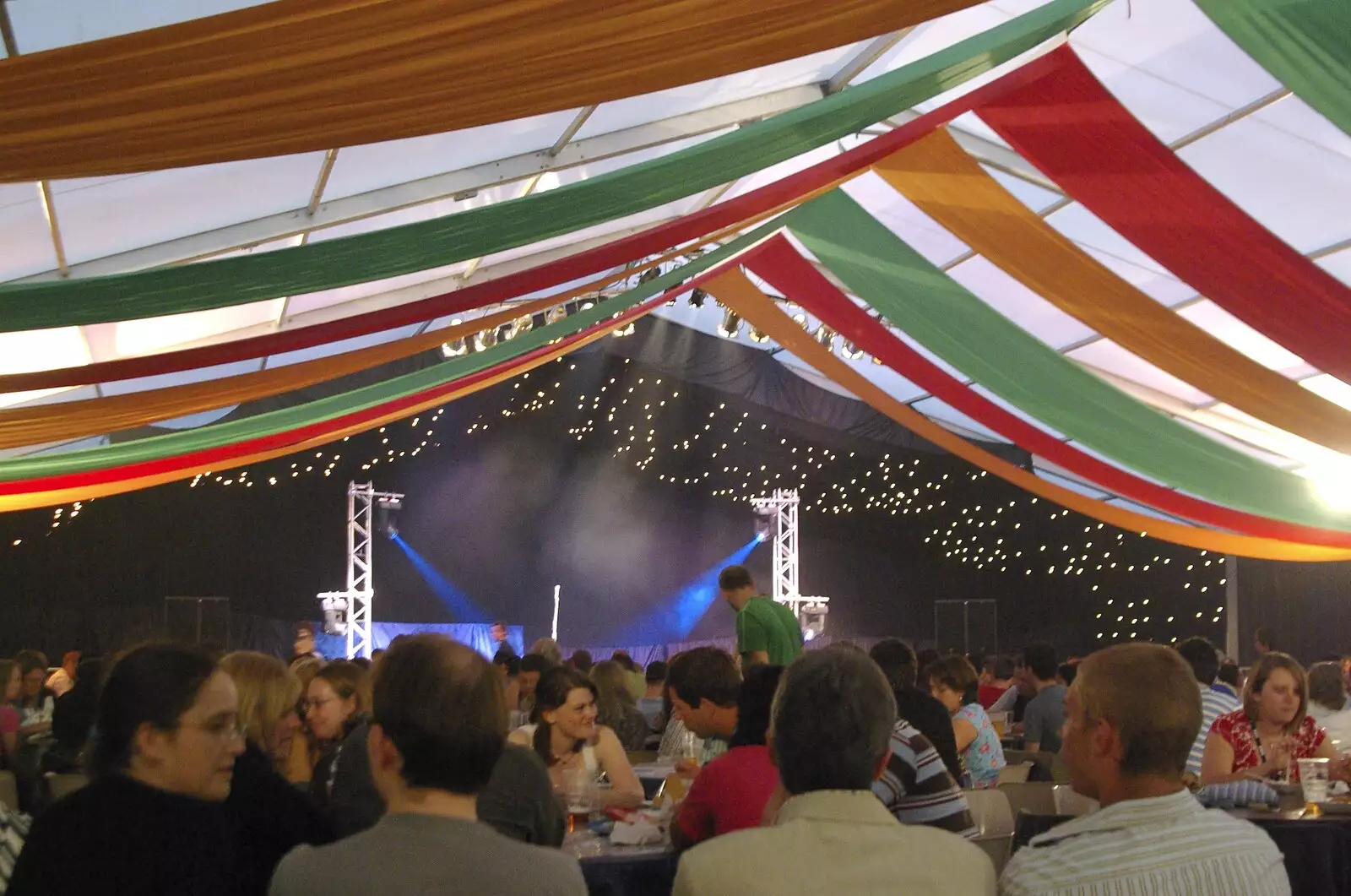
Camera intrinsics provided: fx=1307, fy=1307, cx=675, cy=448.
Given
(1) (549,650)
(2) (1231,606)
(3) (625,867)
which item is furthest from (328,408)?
(2) (1231,606)

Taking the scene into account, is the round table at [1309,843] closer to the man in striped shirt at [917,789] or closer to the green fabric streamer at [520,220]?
the man in striped shirt at [917,789]

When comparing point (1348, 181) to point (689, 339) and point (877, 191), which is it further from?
point (689, 339)


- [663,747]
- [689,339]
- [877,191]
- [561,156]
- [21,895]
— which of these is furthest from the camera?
[689,339]

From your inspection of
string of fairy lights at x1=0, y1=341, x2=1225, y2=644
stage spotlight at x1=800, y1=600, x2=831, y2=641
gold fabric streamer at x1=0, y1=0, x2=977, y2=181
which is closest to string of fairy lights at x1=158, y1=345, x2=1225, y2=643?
string of fairy lights at x1=0, y1=341, x2=1225, y2=644

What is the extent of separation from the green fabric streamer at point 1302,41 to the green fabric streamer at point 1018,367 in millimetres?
1910

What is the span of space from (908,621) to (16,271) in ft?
37.1

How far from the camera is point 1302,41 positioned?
12.8 feet

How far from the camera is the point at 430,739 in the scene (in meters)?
1.61

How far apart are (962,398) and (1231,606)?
30.7ft

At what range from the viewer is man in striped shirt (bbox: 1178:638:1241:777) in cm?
491

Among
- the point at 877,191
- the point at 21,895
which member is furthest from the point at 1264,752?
the point at 877,191

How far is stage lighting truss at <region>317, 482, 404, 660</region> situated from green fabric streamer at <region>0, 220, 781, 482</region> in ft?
19.1

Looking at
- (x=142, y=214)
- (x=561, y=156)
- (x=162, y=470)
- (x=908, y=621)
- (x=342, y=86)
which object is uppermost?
(x=561, y=156)

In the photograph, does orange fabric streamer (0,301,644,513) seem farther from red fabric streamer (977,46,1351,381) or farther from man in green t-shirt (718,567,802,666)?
red fabric streamer (977,46,1351,381)
